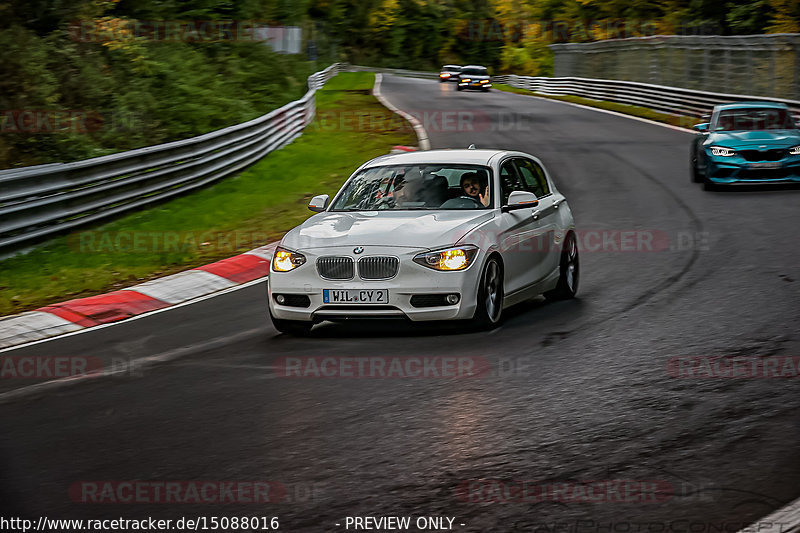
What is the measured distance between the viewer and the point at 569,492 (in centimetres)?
493

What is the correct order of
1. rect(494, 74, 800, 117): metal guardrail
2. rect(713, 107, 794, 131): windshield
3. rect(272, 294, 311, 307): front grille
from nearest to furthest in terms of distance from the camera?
rect(272, 294, 311, 307): front grille
rect(713, 107, 794, 131): windshield
rect(494, 74, 800, 117): metal guardrail

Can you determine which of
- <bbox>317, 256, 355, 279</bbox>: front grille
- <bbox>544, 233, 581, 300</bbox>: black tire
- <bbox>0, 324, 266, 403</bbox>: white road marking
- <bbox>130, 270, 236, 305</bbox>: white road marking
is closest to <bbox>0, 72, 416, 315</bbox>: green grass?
<bbox>130, 270, 236, 305</bbox>: white road marking

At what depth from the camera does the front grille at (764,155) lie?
742 inches

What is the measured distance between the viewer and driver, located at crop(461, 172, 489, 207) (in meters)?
9.82

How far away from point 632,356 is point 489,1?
132 meters

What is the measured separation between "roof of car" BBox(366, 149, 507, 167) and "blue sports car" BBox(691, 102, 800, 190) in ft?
Answer: 31.9

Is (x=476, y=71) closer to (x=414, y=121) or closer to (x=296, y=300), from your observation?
(x=414, y=121)

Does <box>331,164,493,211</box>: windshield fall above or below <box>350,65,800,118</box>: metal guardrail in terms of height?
above

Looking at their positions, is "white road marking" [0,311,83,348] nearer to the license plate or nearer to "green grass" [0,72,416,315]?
"green grass" [0,72,416,315]

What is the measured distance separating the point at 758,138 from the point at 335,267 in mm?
12266

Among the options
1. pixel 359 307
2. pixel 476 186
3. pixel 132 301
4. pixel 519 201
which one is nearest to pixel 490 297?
pixel 519 201

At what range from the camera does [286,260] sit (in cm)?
914

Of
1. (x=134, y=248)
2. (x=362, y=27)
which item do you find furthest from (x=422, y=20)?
(x=134, y=248)

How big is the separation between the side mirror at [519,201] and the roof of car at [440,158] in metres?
0.60
